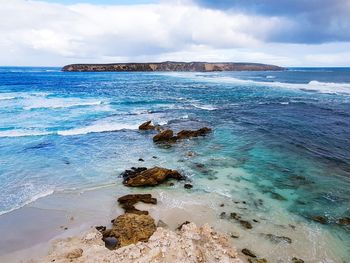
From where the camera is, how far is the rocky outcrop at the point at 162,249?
32.4 feet

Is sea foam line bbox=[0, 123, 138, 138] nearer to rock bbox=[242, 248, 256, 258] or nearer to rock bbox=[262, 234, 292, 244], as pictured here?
rock bbox=[262, 234, 292, 244]

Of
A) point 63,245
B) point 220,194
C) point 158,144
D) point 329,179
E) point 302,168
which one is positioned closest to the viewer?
point 63,245

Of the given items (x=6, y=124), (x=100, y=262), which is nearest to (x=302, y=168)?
(x=100, y=262)

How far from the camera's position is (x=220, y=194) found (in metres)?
15.9

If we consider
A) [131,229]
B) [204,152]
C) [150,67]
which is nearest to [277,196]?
[204,152]

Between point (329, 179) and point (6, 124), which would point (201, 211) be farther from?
point (6, 124)

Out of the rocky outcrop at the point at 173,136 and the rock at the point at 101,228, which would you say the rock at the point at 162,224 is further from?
the rocky outcrop at the point at 173,136

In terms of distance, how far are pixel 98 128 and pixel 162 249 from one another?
69.6 feet

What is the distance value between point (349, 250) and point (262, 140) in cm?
1455

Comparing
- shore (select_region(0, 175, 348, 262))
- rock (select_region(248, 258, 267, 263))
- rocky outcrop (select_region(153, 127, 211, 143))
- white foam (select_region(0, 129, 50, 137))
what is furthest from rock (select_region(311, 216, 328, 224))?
white foam (select_region(0, 129, 50, 137))

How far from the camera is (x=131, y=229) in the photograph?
465 inches

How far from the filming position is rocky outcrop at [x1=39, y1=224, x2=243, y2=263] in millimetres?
9891

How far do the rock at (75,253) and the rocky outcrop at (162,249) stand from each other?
7 centimetres

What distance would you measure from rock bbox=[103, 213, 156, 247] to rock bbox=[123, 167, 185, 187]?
437cm
